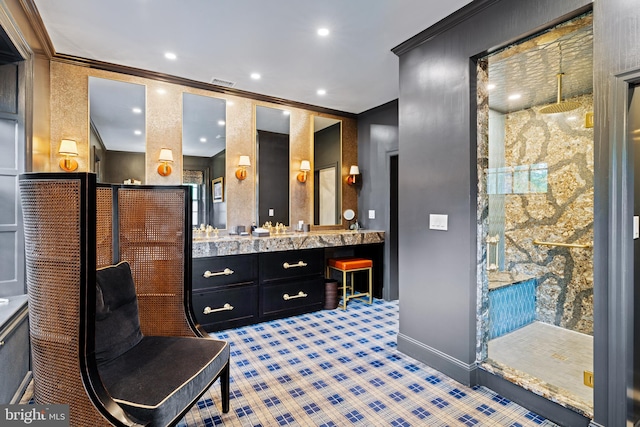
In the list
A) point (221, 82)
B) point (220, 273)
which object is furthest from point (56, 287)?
point (221, 82)

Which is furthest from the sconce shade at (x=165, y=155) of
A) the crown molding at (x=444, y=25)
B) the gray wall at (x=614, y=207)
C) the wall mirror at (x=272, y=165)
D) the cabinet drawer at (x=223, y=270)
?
the gray wall at (x=614, y=207)

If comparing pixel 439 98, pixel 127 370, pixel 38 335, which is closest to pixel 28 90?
pixel 38 335

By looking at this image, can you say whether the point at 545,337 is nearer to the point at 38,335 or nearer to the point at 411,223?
the point at 411,223

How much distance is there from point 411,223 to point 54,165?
3.49 meters

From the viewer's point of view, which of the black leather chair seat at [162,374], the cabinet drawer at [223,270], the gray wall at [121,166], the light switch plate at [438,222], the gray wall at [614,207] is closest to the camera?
the black leather chair seat at [162,374]

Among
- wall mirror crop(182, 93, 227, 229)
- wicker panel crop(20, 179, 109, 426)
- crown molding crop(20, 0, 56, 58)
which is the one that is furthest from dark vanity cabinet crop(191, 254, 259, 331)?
crown molding crop(20, 0, 56, 58)

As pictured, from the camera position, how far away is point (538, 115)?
329 centimetres

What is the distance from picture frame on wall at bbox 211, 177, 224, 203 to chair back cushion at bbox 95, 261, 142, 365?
2004 millimetres

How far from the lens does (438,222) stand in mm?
2555

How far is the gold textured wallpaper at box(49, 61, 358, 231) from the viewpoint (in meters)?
3.18

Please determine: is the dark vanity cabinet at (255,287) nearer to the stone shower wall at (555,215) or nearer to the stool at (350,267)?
the stool at (350,267)

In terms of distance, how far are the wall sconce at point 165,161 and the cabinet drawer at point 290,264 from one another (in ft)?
4.73

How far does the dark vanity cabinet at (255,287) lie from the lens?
10.9 ft

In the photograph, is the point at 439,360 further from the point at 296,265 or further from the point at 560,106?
the point at 560,106
